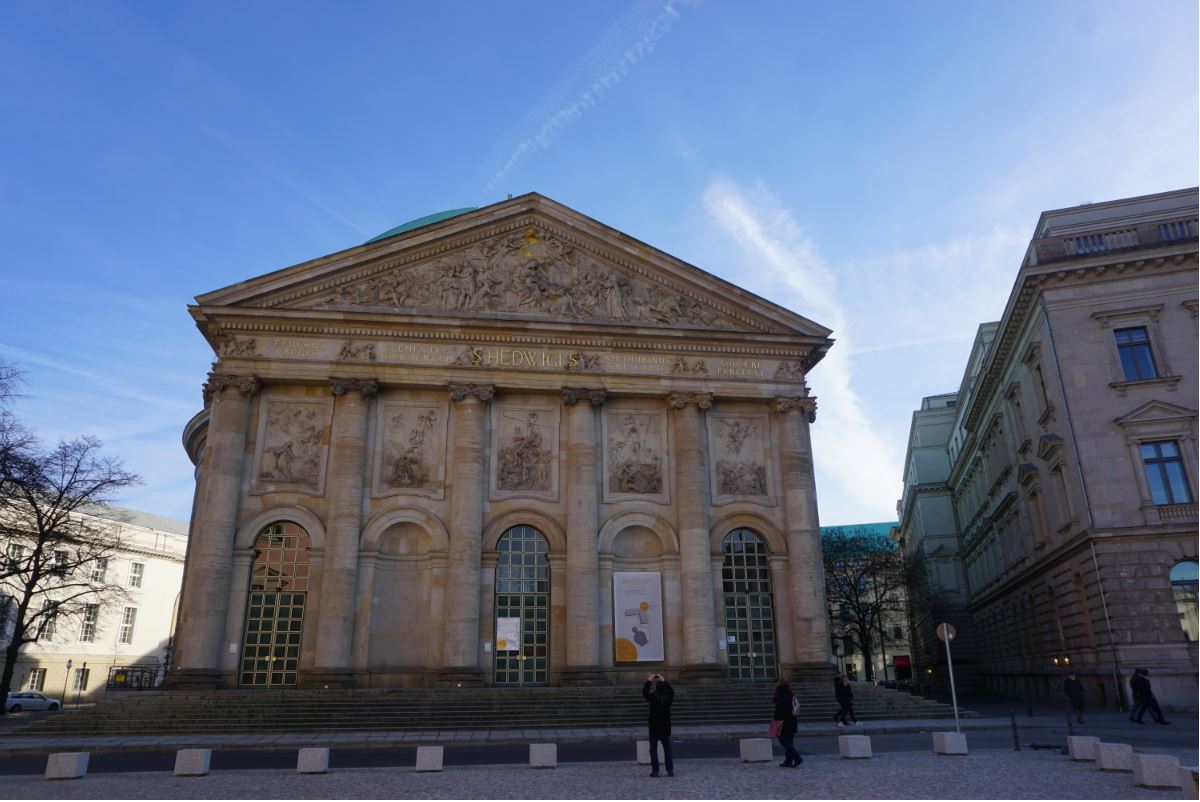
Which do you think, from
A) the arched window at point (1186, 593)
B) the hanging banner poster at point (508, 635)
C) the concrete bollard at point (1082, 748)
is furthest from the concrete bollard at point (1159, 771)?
the hanging banner poster at point (508, 635)

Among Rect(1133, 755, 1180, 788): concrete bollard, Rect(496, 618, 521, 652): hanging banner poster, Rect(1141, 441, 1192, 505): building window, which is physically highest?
Rect(1141, 441, 1192, 505): building window

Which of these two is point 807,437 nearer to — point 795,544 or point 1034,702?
point 795,544

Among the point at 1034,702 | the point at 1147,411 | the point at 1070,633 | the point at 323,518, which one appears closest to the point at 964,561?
the point at 1034,702

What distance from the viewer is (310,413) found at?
1298 inches

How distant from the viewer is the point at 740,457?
35188mm

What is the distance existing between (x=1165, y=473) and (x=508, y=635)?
25318mm

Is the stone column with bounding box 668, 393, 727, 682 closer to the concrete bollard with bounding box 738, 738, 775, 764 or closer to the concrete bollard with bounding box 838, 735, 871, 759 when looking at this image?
the concrete bollard with bounding box 838, 735, 871, 759

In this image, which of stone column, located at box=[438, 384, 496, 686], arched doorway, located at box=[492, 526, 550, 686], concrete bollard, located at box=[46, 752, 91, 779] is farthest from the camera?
arched doorway, located at box=[492, 526, 550, 686]

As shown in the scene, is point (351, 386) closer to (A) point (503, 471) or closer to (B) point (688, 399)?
(A) point (503, 471)

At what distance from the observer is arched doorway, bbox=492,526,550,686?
31594 millimetres

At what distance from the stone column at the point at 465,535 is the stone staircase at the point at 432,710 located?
1.96 meters

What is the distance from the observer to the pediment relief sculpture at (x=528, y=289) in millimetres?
34250

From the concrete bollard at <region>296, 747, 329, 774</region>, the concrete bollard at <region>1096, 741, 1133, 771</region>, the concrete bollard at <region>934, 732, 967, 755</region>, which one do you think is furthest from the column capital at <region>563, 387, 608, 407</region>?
the concrete bollard at <region>1096, 741, 1133, 771</region>

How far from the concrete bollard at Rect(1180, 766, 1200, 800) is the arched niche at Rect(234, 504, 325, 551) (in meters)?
26.7
